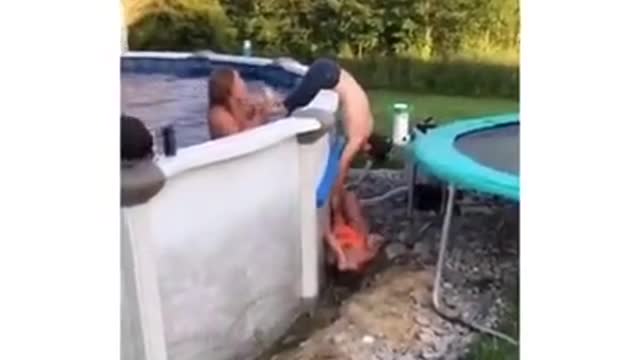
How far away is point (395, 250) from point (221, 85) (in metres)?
0.33

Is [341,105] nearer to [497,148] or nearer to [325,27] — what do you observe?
[325,27]

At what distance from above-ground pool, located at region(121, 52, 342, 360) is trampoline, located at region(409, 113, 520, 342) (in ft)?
0.43

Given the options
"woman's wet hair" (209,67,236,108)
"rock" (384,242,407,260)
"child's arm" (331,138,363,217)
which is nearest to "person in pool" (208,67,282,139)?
"woman's wet hair" (209,67,236,108)

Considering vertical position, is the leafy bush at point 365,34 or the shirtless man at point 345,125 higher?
the leafy bush at point 365,34

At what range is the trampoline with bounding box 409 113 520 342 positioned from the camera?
5.43ft

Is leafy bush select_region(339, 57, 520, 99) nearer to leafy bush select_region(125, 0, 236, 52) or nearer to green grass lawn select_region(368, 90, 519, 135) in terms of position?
green grass lawn select_region(368, 90, 519, 135)

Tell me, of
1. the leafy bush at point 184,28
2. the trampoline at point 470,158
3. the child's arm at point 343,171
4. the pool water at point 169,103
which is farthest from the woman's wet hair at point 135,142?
the trampoline at point 470,158

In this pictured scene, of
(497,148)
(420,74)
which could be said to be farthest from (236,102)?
(497,148)

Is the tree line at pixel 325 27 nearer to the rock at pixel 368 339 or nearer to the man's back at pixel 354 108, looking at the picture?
the man's back at pixel 354 108

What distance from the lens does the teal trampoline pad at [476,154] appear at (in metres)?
1.65

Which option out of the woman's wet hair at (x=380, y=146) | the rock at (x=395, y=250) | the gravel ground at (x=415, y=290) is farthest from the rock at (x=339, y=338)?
the woman's wet hair at (x=380, y=146)

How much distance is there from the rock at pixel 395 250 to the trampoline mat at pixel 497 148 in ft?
0.50

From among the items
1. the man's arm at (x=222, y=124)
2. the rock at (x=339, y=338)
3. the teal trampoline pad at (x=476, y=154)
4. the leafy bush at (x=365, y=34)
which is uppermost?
the leafy bush at (x=365, y=34)
